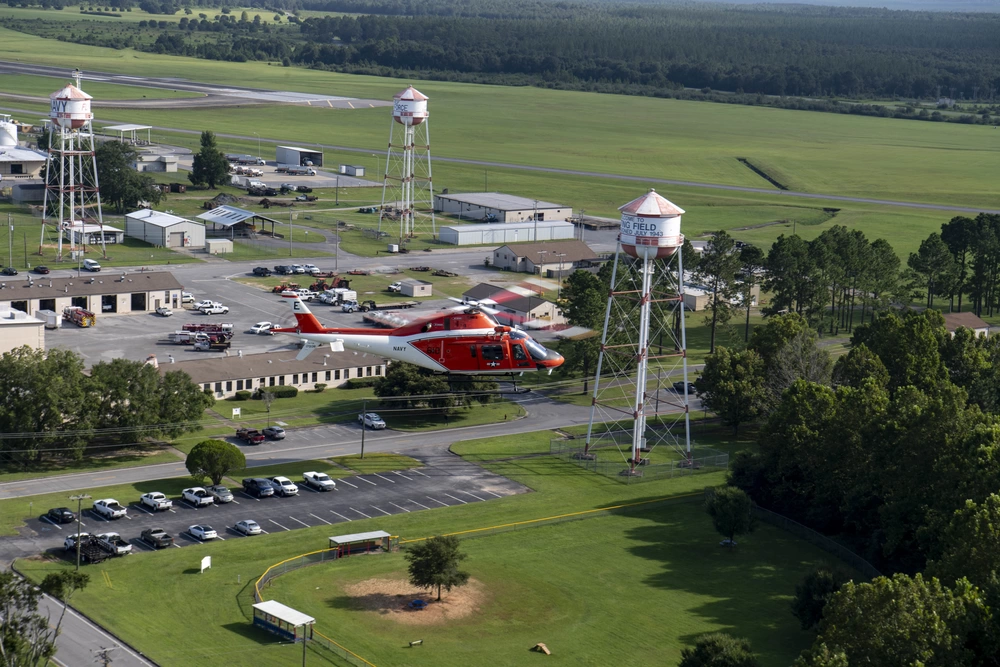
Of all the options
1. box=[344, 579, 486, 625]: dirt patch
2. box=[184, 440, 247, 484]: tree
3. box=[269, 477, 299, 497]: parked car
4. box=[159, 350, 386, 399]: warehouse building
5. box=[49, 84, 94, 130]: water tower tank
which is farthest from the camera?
box=[49, 84, 94, 130]: water tower tank

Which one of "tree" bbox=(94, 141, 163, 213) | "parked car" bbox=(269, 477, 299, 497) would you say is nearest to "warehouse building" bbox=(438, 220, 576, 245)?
"tree" bbox=(94, 141, 163, 213)

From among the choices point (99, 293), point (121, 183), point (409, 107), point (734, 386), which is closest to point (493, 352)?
point (734, 386)

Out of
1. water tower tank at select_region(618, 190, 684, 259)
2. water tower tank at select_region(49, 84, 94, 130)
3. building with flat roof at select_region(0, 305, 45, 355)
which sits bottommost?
building with flat roof at select_region(0, 305, 45, 355)

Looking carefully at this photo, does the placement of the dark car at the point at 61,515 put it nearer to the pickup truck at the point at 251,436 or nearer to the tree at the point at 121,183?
the pickup truck at the point at 251,436

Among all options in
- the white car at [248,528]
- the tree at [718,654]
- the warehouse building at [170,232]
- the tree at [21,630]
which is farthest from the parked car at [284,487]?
the warehouse building at [170,232]

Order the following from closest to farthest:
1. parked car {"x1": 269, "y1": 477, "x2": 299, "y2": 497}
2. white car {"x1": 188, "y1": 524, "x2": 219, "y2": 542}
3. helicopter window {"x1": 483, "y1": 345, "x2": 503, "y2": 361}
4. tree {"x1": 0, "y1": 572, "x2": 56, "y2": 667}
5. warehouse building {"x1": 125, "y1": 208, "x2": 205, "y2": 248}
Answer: tree {"x1": 0, "y1": 572, "x2": 56, "y2": 667} → white car {"x1": 188, "y1": 524, "x2": 219, "y2": 542} → helicopter window {"x1": 483, "y1": 345, "x2": 503, "y2": 361} → parked car {"x1": 269, "y1": 477, "x2": 299, "y2": 497} → warehouse building {"x1": 125, "y1": 208, "x2": 205, "y2": 248}

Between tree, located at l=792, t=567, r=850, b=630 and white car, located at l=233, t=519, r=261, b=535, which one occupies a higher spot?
tree, located at l=792, t=567, r=850, b=630

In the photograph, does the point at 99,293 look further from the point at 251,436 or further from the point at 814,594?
the point at 814,594

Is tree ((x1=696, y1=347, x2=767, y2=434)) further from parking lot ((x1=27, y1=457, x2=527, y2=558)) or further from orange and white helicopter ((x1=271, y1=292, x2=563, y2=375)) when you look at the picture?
orange and white helicopter ((x1=271, y1=292, x2=563, y2=375))
